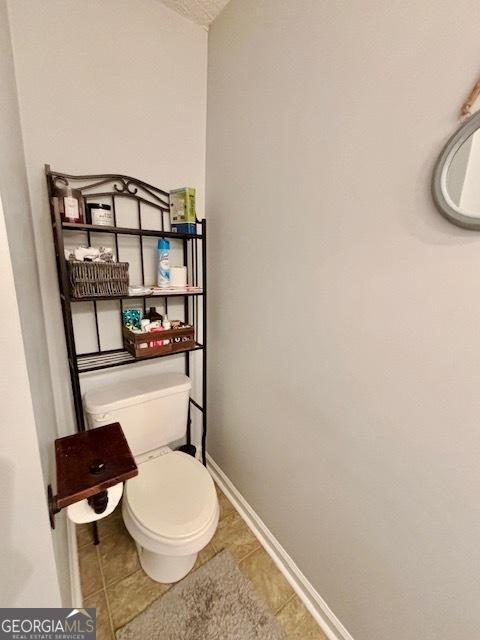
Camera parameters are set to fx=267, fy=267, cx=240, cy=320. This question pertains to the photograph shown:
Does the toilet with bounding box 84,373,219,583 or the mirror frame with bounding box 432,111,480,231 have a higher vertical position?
the mirror frame with bounding box 432,111,480,231

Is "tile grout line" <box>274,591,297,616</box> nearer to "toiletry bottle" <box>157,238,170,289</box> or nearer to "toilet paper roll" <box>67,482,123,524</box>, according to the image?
"toilet paper roll" <box>67,482,123,524</box>

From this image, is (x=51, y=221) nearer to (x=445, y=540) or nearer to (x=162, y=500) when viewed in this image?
(x=162, y=500)

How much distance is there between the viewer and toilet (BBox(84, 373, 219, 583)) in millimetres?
991

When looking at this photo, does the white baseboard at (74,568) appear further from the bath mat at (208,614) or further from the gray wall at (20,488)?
the gray wall at (20,488)

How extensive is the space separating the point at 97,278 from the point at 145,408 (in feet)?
2.12

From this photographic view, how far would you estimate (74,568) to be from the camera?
111 centimetres

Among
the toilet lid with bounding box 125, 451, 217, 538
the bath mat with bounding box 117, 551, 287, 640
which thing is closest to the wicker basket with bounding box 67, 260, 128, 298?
the toilet lid with bounding box 125, 451, 217, 538

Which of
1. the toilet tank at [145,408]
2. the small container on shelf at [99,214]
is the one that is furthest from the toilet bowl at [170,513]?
the small container on shelf at [99,214]

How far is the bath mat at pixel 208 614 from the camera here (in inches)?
39.4

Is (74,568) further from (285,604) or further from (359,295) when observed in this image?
(359,295)

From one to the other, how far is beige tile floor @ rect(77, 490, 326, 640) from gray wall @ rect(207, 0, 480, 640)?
0.15 m

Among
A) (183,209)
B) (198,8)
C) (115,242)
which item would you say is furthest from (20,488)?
(198,8)

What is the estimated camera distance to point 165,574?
44.6 inches

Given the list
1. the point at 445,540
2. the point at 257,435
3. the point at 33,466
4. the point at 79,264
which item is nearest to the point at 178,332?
the point at 79,264
